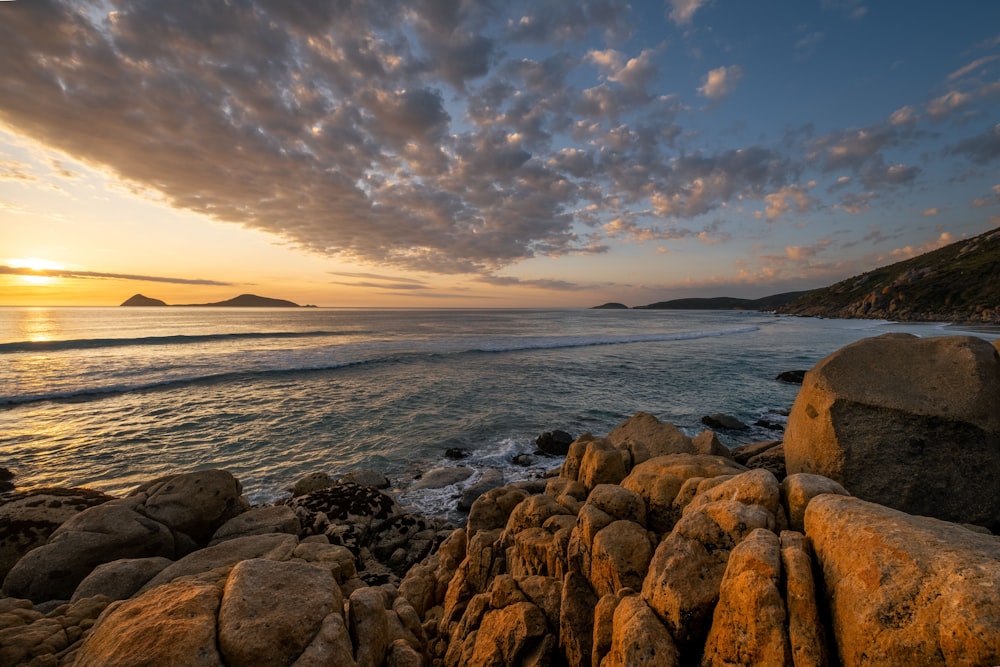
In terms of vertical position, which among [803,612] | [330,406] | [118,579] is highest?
[803,612]

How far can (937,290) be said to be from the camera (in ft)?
352

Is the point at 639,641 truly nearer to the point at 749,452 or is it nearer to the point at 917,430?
the point at 917,430

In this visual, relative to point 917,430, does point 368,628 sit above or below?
below

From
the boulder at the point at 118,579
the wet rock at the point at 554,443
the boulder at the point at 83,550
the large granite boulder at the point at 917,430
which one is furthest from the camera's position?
the wet rock at the point at 554,443

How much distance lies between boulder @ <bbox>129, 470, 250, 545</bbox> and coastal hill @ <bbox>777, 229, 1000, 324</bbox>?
434 ft

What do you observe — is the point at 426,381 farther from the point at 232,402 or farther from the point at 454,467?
the point at 454,467

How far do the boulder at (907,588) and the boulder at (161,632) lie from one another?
666cm

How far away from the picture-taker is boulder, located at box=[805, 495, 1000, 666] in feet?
9.96

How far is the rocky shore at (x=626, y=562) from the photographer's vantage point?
3850mm

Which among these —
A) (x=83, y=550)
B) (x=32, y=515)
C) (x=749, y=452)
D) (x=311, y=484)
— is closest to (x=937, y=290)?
(x=749, y=452)

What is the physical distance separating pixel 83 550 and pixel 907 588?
1389 centimetres

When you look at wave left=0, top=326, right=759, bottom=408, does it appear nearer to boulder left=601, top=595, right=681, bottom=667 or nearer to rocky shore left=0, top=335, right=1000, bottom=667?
rocky shore left=0, top=335, right=1000, bottom=667

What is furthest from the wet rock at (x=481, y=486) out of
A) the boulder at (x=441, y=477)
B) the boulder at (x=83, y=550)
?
the boulder at (x=83, y=550)

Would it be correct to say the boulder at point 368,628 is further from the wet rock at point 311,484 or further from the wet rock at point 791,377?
the wet rock at point 791,377
